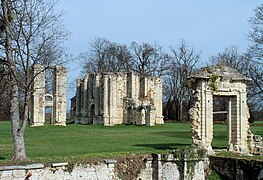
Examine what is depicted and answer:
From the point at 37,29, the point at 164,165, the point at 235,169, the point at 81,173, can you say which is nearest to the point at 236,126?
the point at 235,169

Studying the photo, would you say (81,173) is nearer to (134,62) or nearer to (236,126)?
(236,126)

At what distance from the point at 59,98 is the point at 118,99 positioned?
24.5 feet

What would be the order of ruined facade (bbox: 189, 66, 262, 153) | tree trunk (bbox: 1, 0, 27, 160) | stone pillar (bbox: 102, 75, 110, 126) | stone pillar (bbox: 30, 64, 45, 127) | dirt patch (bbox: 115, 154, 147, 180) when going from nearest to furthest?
tree trunk (bbox: 1, 0, 27, 160) → dirt patch (bbox: 115, 154, 147, 180) → ruined facade (bbox: 189, 66, 262, 153) → stone pillar (bbox: 30, 64, 45, 127) → stone pillar (bbox: 102, 75, 110, 126)

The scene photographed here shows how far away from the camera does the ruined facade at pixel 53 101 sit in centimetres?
3988

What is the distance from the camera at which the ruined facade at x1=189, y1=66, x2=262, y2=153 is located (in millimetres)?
19297

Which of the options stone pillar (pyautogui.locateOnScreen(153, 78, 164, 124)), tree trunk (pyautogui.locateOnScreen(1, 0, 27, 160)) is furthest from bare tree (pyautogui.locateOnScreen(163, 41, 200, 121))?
tree trunk (pyautogui.locateOnScreen(1, 0, 27, 160))

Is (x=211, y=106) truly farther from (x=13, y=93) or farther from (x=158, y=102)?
(x=158, y=102)

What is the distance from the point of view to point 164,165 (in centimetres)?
1659

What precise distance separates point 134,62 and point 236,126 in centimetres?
4436

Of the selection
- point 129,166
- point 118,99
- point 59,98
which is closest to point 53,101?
point 59,98

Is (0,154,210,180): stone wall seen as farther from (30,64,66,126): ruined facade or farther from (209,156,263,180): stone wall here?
(30,64,66,126): ruined facade

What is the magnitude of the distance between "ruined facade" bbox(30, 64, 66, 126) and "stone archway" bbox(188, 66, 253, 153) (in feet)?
73.7

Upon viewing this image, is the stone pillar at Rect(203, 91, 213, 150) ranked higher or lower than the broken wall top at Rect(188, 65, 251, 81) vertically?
lower

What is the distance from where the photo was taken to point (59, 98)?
138 ft
